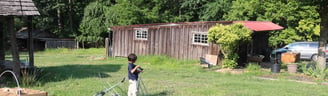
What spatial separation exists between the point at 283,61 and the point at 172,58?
262 inches

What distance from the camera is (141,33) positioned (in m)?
23.4

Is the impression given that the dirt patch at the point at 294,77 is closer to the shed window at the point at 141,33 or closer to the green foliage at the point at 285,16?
the shed window at the point at 141,33

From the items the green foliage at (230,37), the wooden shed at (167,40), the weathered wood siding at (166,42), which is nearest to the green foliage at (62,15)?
the weathered wood siding at (166,42)

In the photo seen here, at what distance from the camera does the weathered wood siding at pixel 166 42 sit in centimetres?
2020

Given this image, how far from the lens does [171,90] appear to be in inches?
387

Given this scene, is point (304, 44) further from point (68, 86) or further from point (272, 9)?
point (68, 86)

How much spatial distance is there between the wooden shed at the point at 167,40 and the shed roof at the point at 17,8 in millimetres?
10702

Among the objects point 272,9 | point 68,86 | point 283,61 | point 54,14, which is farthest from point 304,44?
point 54,14

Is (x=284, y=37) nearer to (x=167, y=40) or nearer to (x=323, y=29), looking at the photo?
(x=167, y=40)

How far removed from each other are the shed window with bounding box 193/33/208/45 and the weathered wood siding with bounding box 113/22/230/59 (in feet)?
0.61

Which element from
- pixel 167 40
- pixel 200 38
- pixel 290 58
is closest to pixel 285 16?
pixel 290 58

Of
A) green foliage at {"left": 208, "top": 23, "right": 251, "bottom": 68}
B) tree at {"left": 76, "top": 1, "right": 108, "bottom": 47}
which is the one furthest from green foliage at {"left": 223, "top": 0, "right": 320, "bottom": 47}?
tree at {"left": 76, "top": 1, "right": 108, "bottom": 47}

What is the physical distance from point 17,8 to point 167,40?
12209 mm

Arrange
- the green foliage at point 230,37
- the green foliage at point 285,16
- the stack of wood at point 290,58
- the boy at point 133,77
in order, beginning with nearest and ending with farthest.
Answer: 1. the boy at point 133,77
2. the green foliage at point 230,37
3. the stack of wood at point 290,58
4. the green foliage at point 285,16
